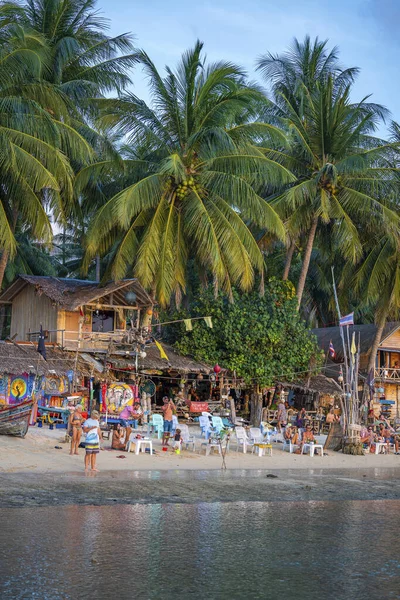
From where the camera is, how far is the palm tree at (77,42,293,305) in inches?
1074

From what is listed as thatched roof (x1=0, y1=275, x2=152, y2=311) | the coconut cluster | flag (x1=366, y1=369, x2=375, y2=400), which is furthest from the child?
flag (x1=366, y1=369, x2=375, y2=400)

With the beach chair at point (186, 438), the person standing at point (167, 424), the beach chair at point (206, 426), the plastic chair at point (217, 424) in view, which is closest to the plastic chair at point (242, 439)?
the plastic chair at point (217, 424)

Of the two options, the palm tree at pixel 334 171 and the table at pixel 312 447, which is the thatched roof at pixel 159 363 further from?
the table at pixel 312 447

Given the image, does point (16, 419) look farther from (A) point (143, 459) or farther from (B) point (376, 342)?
(B) point (376, 342)

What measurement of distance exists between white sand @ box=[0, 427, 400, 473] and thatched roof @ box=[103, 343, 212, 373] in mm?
5313

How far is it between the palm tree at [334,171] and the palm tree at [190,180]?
8.14ft

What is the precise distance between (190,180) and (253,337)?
22.2 feet

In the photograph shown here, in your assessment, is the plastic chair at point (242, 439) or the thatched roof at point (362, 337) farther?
the thatched roof at point (362, 337)

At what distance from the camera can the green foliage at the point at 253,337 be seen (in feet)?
99.5

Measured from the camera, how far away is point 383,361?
40.5 meters

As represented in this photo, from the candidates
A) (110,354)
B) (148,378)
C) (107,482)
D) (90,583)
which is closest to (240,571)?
(90,583)

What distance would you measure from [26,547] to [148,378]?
2170 centimetres

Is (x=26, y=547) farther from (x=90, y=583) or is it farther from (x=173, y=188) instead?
(x=173, y=188)

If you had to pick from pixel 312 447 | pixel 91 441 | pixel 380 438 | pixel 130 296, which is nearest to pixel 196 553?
pixel 91 441
